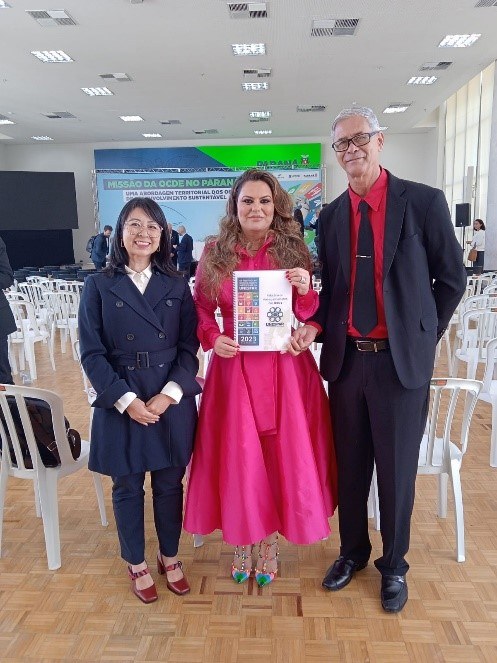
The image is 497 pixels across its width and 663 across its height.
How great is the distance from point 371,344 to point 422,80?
377 inches

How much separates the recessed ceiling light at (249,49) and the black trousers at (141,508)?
290 inches

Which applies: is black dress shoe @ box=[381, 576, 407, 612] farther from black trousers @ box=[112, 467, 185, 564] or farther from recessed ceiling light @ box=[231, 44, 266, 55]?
recessed ceiling light @ box=[231, 44, 266, 55]

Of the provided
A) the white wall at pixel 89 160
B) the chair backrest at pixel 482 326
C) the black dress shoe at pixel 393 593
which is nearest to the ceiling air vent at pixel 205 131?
the white wall at pixel 89 160

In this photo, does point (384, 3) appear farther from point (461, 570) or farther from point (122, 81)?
point (461, 570)

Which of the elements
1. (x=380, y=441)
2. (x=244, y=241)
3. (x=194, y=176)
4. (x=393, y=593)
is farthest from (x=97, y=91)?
(x=393, y=593)

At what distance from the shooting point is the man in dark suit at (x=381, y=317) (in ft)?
5.89

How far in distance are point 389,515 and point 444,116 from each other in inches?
579

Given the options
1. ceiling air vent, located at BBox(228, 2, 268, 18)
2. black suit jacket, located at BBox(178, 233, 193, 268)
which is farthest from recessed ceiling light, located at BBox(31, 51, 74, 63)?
black suit jacket, located at BBox(178, 233, 193, 268)

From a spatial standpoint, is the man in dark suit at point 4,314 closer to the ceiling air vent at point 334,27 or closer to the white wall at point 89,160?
the ceiling air vent at point 334,27

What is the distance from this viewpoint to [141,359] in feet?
6.31

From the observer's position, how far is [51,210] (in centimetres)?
1476

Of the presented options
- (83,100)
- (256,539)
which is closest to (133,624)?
(256,539)

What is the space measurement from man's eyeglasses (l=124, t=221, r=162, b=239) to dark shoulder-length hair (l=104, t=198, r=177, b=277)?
0.07 feet

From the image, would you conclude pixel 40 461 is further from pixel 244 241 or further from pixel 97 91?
pixel 97 91
